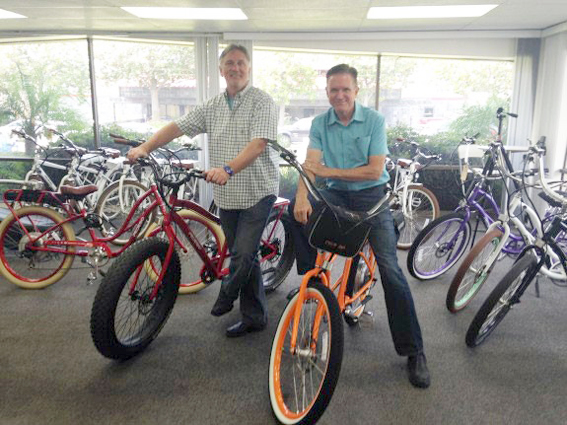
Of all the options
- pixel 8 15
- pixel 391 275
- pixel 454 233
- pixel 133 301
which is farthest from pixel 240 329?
pixel 8 15

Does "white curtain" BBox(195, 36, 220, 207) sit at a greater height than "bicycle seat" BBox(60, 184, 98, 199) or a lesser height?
greater

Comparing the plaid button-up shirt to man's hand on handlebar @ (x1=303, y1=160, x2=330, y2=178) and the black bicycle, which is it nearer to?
man's hand on handlebar @ (x1=303, y1=160, x2=330, y2=178)

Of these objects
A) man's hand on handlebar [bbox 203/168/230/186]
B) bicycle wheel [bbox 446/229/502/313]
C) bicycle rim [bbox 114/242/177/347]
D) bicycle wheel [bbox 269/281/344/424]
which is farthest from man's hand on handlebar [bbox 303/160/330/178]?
bicycle wheel [bbox 446/229/502/313]

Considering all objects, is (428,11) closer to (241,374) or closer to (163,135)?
(163,135)

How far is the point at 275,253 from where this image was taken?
303 centimetres

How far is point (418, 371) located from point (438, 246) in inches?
56.1

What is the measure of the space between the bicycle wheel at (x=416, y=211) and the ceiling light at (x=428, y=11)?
5.26 feet

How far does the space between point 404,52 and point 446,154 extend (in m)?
1.39

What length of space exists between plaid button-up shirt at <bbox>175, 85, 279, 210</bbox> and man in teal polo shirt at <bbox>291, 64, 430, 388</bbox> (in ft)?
0.83

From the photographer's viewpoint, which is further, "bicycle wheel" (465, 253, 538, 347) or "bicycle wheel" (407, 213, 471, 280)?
"bicycle wheel" (407, 213, 471, 280)

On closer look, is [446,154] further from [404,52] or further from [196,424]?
[196,424]

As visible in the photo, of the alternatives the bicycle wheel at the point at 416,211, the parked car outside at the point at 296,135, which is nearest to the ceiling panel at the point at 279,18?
the parked car outside at the point at 296,135

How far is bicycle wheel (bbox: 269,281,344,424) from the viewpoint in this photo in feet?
5.31

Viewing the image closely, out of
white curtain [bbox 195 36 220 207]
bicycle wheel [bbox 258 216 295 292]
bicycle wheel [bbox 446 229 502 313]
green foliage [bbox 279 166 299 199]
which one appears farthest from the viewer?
green foliage [bbox 279 166 299 199]
